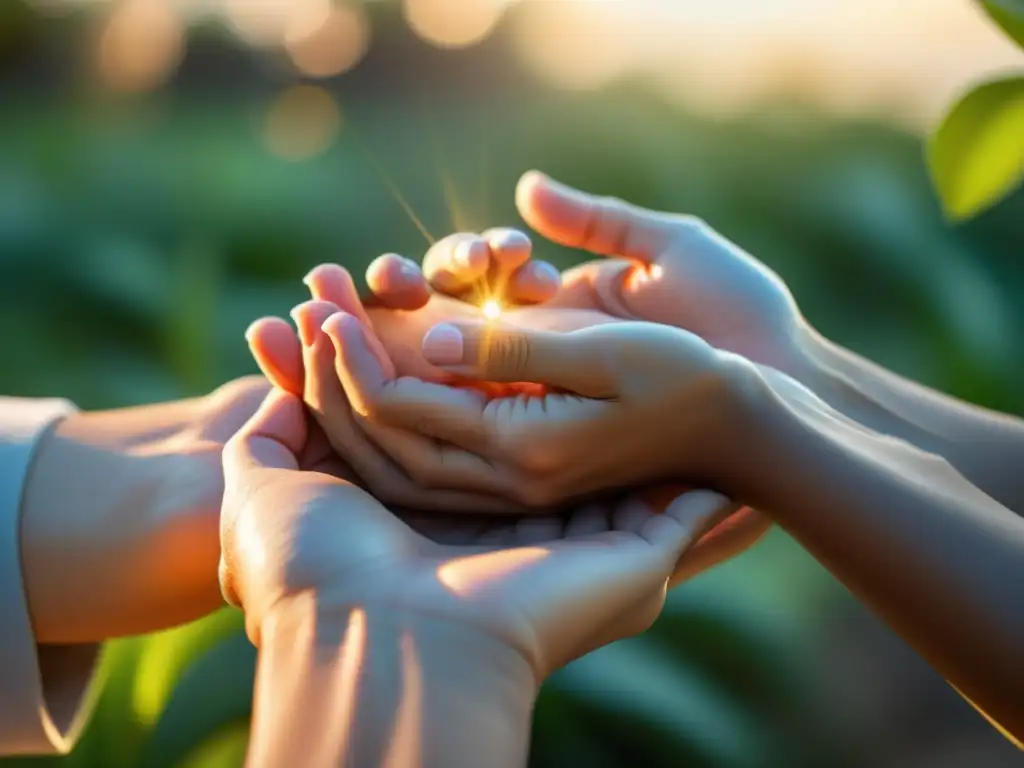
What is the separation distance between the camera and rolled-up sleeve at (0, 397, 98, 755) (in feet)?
2.19

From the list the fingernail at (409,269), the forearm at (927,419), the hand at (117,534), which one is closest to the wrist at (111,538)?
the hand at (117,534)

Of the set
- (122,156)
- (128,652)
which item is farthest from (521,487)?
(122,156)

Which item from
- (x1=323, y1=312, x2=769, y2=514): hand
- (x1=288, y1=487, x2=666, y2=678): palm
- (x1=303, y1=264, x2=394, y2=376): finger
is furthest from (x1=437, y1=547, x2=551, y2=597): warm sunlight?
(x1=303, y1=264, x2=394, y2=376): finger

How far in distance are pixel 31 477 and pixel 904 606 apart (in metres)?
0.62

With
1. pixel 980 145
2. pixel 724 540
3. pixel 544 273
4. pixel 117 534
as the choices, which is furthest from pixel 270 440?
pixel 980 145

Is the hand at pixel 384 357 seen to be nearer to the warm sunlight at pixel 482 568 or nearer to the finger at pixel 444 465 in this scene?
the finger at pixel 444 465

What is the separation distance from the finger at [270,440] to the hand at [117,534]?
0.08 feet

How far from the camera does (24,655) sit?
2.22 feet

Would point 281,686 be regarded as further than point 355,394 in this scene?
No

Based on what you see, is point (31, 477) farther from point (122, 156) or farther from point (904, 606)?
point (122, 156)

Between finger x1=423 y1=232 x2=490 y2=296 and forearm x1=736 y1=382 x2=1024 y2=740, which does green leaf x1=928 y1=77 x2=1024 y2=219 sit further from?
finger x1=423 y1=232 x2=490 y2=296

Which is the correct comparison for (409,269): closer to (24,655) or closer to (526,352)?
(526,352)

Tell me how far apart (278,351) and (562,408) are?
22cm

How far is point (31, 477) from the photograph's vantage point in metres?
0.70
